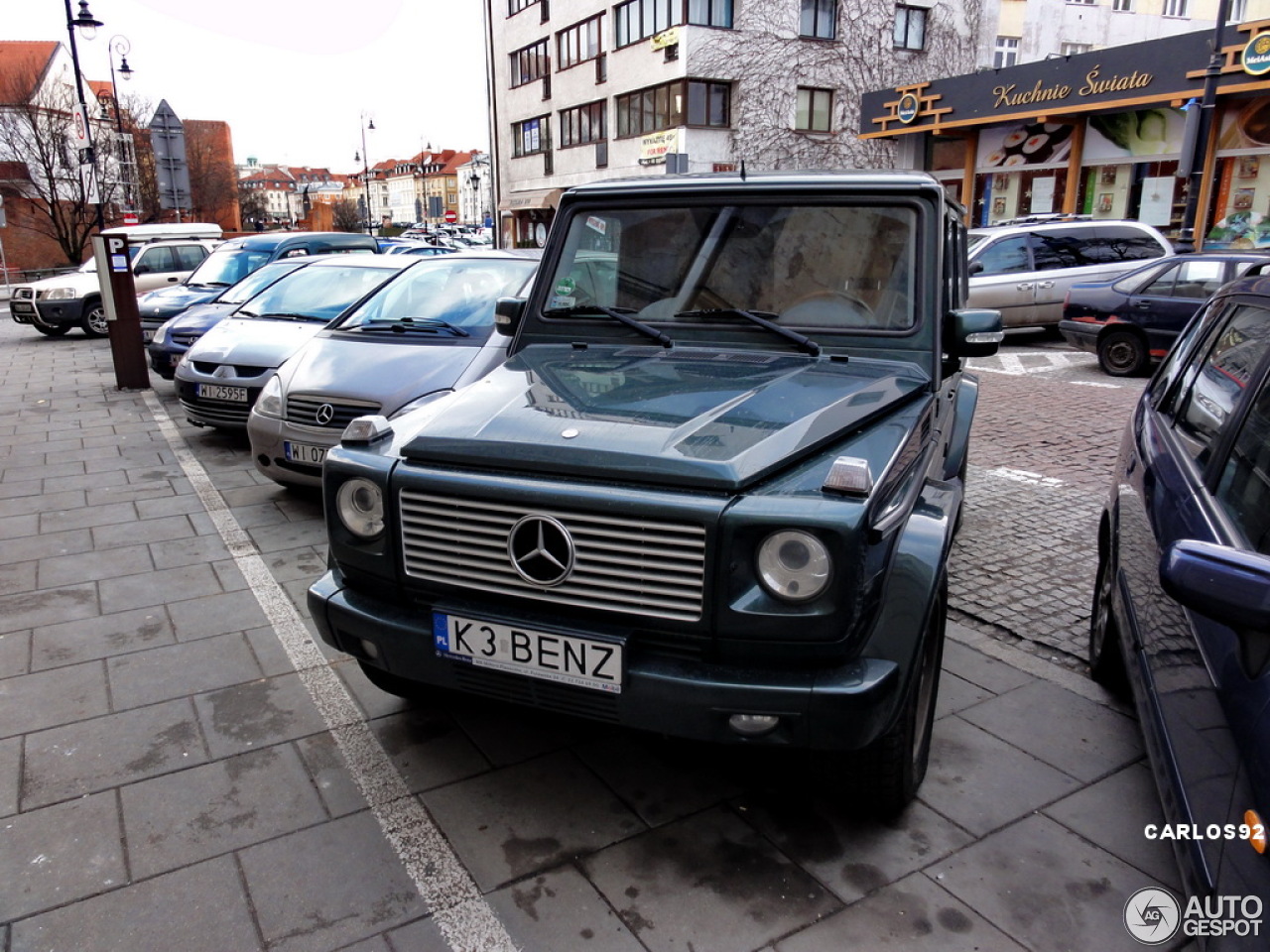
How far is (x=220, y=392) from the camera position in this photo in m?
7.72

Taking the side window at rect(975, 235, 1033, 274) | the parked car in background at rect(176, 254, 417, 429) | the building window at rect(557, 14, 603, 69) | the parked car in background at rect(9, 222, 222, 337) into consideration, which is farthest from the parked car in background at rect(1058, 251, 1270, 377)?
the building window at rect(557, 14, 603, 69)

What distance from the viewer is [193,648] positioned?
422 cm

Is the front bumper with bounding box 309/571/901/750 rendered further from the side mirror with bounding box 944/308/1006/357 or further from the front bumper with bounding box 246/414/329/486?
the front bumper with bounding box 246/414/329/486

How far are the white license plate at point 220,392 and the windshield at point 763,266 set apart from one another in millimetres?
4669

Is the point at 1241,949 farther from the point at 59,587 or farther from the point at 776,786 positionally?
the point at 59,587

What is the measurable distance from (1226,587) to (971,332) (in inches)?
74.9

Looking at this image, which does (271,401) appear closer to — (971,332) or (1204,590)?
(971,332)

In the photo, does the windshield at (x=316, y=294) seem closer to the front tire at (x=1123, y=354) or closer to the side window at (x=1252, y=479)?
the side window at (x=1252, y=479)

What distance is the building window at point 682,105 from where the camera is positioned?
35156 millimetres

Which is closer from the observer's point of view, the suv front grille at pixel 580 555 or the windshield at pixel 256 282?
the suv front grille at pixel 580 555

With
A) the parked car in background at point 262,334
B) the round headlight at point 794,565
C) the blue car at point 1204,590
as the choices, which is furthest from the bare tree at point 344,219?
the round headlight at point 794,565

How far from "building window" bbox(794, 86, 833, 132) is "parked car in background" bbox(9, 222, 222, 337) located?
2556 centimetres

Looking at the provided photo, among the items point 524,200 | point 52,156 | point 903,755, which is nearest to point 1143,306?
point 903,755

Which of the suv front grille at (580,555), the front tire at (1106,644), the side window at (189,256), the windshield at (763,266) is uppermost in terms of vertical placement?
the windshield at (763,266)
